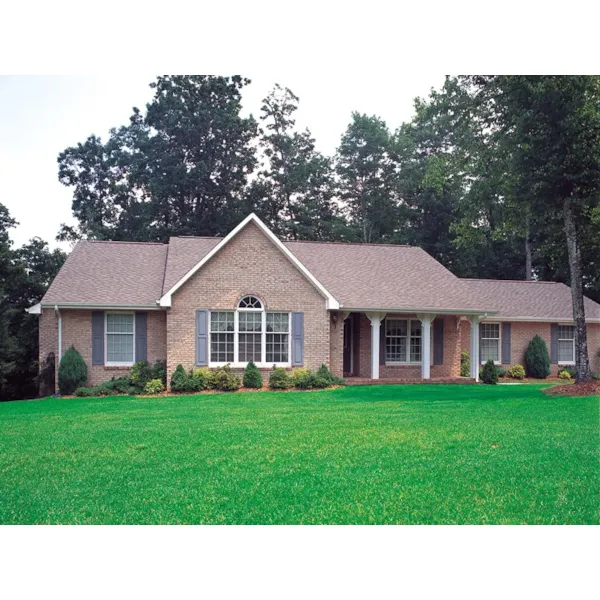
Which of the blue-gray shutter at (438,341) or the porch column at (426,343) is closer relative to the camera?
the porch column at (426,343)

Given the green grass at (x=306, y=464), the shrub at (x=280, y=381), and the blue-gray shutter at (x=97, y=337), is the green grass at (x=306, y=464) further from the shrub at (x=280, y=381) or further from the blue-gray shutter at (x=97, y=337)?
the blue-gray shutter at (x=97, y=337)

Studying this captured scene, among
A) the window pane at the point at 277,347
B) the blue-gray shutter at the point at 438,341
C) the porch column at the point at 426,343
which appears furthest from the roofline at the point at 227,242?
the blue-gray shutter at the point at 438,341

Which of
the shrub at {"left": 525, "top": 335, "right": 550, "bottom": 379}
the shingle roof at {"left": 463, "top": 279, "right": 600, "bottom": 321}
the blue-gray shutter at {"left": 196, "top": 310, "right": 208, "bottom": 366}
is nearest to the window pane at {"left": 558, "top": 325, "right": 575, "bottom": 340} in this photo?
the shingle roof at {"left": 463, "top": 279, "right": 600, "bottom": 321}

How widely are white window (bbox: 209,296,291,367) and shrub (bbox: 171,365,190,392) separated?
2.74ft

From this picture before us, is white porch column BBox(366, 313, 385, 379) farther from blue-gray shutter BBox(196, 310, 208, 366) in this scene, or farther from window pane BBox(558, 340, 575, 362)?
window pane BBox(558, 340, 575, 362)

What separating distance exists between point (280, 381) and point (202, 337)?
2148mm

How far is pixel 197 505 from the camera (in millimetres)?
5879

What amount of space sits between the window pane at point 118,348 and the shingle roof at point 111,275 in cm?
92

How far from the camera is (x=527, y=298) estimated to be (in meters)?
19.5

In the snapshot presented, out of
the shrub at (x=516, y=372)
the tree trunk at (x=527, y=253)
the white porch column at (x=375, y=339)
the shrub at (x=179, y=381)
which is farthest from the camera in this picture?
the shrub at (x=516, y=372)

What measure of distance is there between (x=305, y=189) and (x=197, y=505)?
8.91 metres

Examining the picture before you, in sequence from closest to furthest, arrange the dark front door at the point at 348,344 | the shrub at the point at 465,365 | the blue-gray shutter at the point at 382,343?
1. the blue-gray shutter at the point at 382,343
2. the dark front door at the point at 348,344
3. the shrub at the point at 465,365

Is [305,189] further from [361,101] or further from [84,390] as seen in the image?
[84,390]

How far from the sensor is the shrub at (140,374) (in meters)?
15.6
